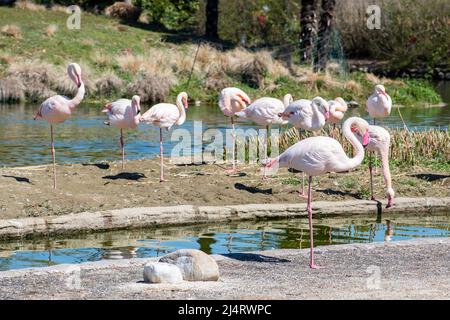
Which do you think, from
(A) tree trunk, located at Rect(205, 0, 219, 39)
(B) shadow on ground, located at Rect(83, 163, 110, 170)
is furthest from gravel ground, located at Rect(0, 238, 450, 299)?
(A) tree trunk, located at Rect(205, 0, 219, 39)

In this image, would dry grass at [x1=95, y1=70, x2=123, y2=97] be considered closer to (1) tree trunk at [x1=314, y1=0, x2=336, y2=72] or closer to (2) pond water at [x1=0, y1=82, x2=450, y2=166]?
(2) pond water at [x1=0, y1=82, x2=450, y2=166]

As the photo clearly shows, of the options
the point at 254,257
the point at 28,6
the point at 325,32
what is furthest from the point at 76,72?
the point at 28,6

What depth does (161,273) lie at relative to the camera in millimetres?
8109

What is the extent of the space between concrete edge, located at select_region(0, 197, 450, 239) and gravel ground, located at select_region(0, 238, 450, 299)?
220 centimetres

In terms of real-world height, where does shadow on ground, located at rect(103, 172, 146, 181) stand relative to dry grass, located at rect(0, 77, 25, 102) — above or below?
below

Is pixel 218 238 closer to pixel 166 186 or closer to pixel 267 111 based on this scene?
pixel 166 186

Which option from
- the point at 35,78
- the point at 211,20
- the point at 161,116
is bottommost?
the point at 161,116

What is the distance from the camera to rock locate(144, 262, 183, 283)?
8110mm

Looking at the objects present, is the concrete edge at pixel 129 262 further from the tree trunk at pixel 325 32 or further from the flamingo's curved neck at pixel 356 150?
the tree trunk at pixel 325 32

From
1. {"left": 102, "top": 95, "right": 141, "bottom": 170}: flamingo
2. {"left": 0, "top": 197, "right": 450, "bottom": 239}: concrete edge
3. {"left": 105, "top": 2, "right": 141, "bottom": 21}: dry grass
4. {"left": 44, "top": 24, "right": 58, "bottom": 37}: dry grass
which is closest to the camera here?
{"left": 0, "top": 197, "right": 450, "bottom": 239}: concrete edge

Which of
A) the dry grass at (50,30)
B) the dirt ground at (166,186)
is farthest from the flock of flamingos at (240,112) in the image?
the dry grass at (50,30)

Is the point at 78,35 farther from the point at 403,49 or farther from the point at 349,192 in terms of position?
the point at 349,192

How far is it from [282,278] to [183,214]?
3.66 metres
